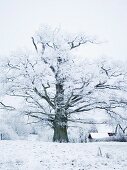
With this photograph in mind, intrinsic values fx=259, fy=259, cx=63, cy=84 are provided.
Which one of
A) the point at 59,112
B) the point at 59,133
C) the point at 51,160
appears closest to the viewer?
the point at 51,160

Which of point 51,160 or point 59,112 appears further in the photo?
point 59,112

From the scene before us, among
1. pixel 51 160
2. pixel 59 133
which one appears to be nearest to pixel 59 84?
pixel 59 133

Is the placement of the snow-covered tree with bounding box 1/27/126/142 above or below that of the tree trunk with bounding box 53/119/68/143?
above

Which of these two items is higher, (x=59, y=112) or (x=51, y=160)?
(x=59, y=112)

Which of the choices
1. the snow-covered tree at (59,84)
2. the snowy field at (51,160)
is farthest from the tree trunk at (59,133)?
the snowy field at (51,160)

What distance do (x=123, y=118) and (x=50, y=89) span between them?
7186 millimetres

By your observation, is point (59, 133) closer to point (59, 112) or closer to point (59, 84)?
point (59, 112)

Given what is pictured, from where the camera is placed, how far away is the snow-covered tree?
2170 cm

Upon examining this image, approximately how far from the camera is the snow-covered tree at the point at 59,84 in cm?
2170

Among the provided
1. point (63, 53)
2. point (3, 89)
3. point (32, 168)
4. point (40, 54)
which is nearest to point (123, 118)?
point (63, 53)

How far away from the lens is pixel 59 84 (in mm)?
23344

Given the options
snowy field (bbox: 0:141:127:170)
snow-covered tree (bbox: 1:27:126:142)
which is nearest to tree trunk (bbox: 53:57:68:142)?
snow-covered tree (bbox: 1:27:126:142)

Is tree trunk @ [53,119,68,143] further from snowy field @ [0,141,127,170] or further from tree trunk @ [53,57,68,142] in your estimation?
snowy field @ [0,141,127,170]

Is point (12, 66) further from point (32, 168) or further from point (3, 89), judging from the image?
point (32, 168)
